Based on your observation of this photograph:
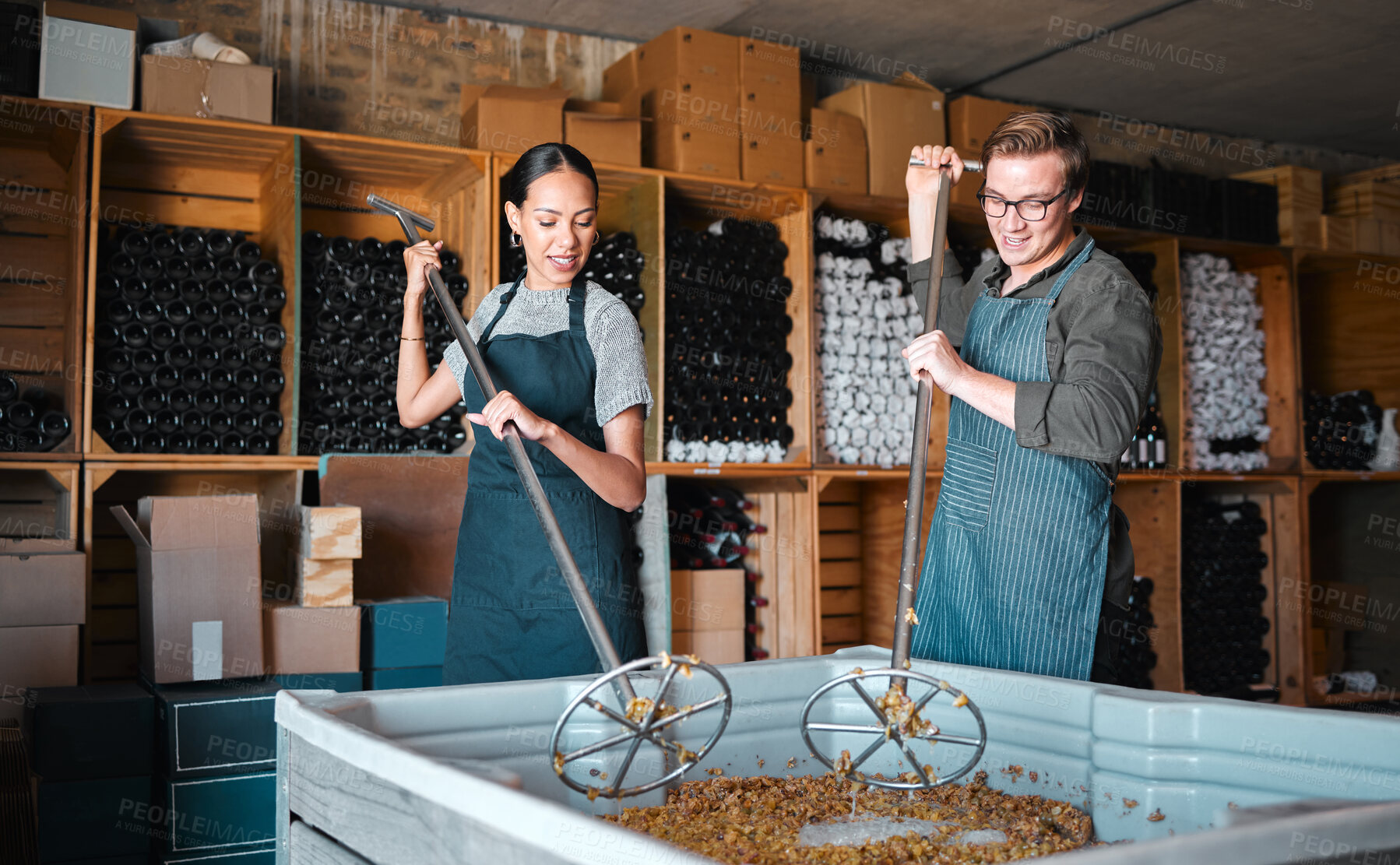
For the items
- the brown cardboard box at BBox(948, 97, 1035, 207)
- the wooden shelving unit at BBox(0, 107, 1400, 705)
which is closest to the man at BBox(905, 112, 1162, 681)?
the wooden shelving unit at BBox(0, 107, 1400, 705)

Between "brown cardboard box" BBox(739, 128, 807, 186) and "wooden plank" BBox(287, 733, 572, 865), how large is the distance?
324 centimetres

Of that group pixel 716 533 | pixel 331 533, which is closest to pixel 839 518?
pixel 716 533

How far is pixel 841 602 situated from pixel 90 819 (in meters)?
2.97

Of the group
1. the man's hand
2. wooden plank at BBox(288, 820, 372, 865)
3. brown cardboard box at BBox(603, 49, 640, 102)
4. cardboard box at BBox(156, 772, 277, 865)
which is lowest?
cardboard box at BBox(156, 772, 277, 865)

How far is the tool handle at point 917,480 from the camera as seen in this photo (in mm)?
1312

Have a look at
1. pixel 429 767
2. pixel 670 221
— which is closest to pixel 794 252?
pixel 670 221

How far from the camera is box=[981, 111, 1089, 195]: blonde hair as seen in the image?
1.65 m

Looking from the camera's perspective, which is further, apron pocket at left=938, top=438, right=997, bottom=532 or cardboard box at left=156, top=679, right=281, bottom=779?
cardboard box at left=156, top=679, right=281, bottom=779

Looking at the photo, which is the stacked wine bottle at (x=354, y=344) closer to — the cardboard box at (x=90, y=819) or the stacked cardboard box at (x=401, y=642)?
the stacked cardboard box at (x=401, y=642)

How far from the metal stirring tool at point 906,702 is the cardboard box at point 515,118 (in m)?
2.46

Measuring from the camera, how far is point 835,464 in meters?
4.11

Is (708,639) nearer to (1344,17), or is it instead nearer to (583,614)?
(583,614)

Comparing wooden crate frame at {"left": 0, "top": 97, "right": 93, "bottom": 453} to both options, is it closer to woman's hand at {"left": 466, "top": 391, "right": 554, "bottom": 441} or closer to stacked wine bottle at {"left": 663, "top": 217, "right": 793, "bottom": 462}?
stacked wine bottle at {"left": 663, "top": 217, "right": 793, "bottom": 462}

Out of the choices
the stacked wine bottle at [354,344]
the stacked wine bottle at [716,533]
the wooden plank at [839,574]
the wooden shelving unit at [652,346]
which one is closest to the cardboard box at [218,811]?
the wooden shelving unit at [652,346]
